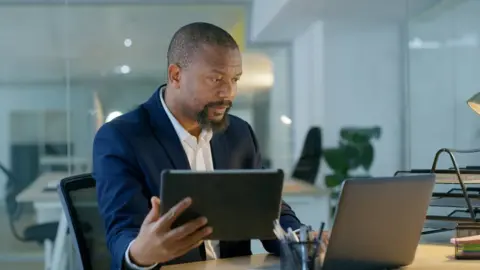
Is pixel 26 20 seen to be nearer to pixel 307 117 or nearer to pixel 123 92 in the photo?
pixel 123 92

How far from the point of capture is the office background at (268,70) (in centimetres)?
453

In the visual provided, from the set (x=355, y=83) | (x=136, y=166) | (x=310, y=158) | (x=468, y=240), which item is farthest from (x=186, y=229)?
(x=355, y=83)

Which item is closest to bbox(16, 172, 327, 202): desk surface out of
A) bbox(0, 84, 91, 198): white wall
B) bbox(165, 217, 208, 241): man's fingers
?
bbox(0, 84, 91, 198): white wall

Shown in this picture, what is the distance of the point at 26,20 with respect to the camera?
4.50 metres

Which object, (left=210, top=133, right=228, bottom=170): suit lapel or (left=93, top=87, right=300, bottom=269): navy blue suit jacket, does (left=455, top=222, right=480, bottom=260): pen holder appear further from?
(left=210, top=133, right=228, bottom=170): suit lapel

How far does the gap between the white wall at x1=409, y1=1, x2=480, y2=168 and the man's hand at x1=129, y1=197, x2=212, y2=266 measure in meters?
3.09

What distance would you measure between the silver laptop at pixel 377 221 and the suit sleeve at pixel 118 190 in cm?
48

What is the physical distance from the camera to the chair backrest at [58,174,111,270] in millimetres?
1866

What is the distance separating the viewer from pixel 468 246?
5.96 ft

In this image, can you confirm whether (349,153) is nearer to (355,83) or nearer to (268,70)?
(355,83)

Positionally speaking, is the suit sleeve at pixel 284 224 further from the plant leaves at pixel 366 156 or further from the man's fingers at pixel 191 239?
the plant leaves at pixel 366 156

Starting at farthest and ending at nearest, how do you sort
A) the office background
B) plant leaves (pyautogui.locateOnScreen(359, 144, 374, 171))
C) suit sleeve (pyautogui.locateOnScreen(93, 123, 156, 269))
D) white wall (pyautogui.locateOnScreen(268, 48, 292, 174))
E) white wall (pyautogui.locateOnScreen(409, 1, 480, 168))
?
1. plant leaves (pyautogui.locateOnScreen(359, 144, 374, 171))
2. white wall (pyautogui.locateOnScreen(268, 48, 292, 174))
3. the office background
4. white wall (pyautogui.locateOnScreen(409, 1, 480, 168))
5. suit sleeve (pyautogui.locateOnScreen(93, 123, 156, 269))

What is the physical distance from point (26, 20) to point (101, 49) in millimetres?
483

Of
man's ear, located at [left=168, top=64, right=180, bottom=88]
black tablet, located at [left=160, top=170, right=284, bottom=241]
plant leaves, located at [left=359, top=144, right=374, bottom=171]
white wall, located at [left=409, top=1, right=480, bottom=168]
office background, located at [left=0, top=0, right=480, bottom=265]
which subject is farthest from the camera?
plant leaves, located at [left=359, top=144, right=374, bottom=171]
